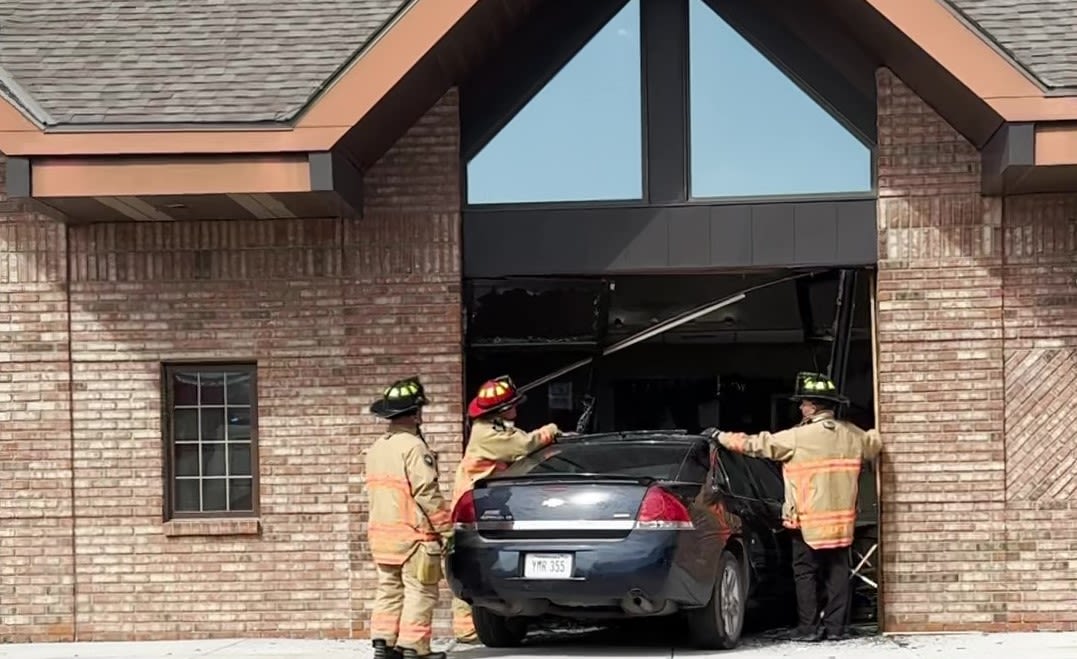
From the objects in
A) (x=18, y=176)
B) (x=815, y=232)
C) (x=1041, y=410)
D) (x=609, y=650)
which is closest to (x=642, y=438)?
(x=609, y=650)

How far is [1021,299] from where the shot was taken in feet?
35.8

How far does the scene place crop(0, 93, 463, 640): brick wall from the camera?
11312 mm

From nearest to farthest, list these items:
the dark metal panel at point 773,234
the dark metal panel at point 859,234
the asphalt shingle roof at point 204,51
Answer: the asphalt shingle roof at point 204,51 < the dark metal panel at point 859,234 < the dark metal panel at point 773,234

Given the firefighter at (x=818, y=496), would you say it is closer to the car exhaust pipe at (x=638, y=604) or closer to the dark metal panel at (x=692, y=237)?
the dark metal panel at (x=692, y=237)

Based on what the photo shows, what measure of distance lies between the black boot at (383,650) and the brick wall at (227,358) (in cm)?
168

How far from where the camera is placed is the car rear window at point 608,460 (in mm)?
9922

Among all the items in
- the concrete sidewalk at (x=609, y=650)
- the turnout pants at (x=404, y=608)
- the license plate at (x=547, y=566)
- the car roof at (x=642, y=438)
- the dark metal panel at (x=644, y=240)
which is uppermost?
the dark metal panel at (x=644, y=240)

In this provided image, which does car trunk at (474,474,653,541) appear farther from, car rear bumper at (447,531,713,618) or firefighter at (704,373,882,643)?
firefighter at (704,373,882,643)

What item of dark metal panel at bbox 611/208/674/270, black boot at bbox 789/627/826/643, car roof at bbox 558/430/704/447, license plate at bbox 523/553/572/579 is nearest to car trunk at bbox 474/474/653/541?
license plate at bbox 523/553/572/579

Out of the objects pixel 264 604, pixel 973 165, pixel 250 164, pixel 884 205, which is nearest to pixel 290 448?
pixel 264 604

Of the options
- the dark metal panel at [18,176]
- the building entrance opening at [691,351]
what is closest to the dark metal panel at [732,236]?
the building entrance opening at [691,351]

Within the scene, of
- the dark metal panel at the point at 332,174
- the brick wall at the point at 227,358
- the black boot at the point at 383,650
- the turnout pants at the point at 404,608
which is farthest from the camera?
the brick wall at the point at 227,358

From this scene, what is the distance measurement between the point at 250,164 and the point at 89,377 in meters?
2.37

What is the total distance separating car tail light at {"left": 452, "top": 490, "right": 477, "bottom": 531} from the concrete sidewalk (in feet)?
3.03
